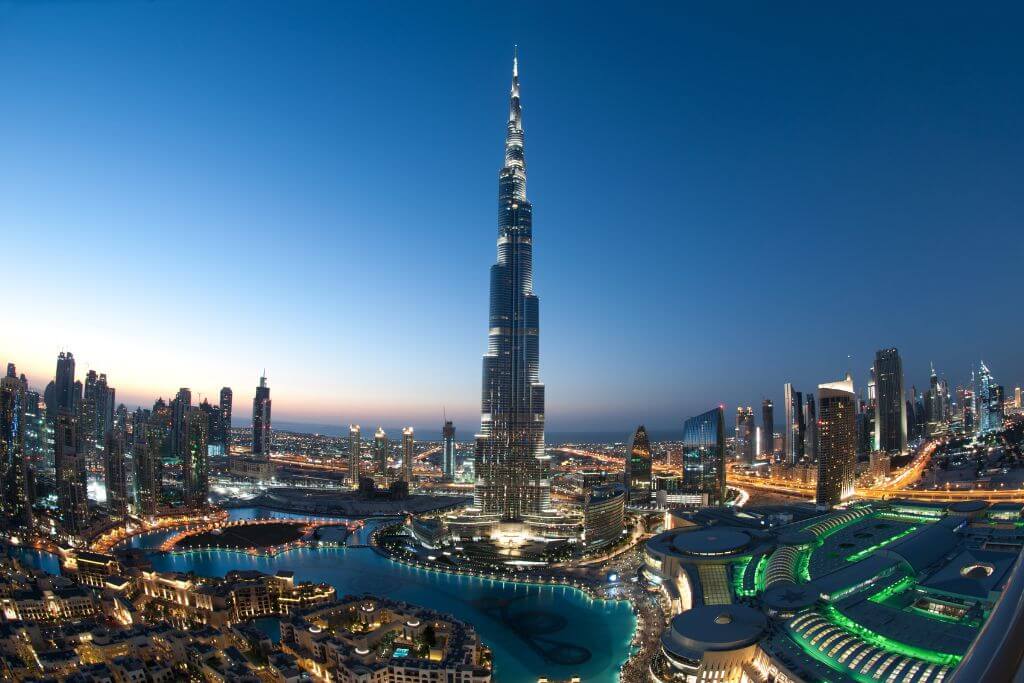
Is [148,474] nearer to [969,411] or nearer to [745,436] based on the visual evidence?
[745,436]

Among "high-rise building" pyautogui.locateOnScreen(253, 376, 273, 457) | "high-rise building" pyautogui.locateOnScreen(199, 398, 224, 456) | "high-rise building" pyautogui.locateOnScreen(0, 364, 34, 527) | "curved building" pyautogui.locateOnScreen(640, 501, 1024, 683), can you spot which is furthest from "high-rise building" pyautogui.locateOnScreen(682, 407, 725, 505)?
"high-rise building" pyautogui.locateOnScreen(199, 398, 224, 456)

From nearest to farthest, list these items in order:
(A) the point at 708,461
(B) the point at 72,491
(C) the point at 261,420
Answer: (B) the point at 72,491, (A) the point at 708,461, (C) the point at 261,420

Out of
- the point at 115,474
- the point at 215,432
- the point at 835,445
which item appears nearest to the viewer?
the point at 835,445

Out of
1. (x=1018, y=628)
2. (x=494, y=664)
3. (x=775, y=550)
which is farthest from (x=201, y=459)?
(x=1018, y=628)

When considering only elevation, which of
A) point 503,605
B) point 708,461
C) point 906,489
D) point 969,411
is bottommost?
point 503,605

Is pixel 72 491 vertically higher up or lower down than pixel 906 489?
higher up

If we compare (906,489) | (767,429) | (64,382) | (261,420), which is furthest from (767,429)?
(64,382)

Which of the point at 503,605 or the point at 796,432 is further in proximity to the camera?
the point at 796,432
